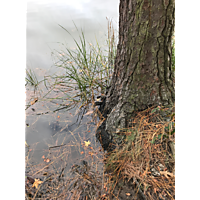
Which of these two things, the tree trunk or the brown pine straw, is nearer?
the brown pine straw

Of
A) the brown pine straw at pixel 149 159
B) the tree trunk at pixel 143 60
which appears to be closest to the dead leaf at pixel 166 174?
the brown pine straw at pixel 149 159

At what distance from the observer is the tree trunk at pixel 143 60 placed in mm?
1343

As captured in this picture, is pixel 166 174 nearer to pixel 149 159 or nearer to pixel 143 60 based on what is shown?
pixel 149 159

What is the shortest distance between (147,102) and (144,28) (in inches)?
27.7

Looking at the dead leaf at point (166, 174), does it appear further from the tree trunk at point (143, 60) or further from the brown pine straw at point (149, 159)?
the tree trunk at point (143, 60)

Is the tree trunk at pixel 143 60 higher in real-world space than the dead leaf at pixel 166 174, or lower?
higher

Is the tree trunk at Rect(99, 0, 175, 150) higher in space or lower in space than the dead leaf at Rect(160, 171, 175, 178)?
higher

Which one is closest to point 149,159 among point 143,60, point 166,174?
point 166,174

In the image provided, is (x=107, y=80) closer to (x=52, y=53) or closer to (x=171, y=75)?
(x=171, y=75)

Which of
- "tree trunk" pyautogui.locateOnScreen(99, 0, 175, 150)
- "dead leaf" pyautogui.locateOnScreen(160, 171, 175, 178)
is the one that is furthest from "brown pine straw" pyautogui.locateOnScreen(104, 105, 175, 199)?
"tree trunk" pyautogui.locateOnScreen(99, 0, 175, 150)

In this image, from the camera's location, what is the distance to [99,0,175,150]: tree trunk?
134 cm

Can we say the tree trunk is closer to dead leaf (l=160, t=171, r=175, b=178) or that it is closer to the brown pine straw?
the brown pine straw

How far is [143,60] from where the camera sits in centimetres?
148

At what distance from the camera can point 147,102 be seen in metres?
1.60
